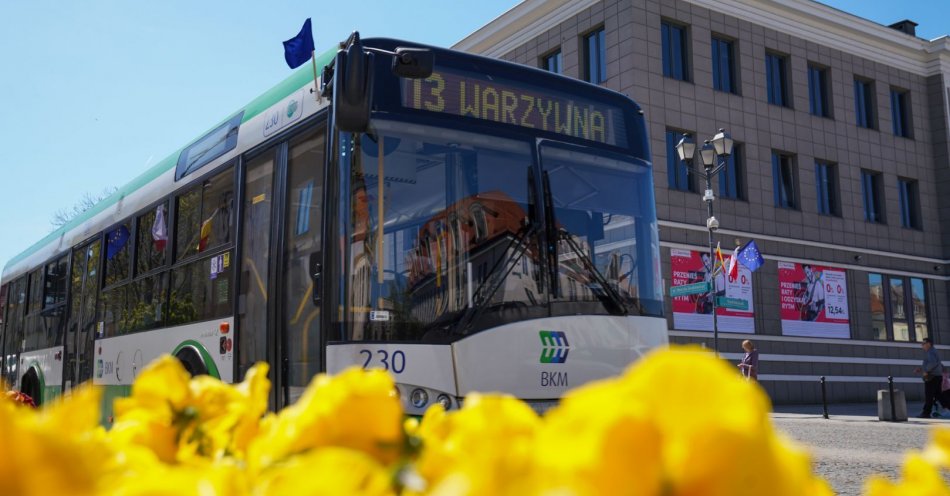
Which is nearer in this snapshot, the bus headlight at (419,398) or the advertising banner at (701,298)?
the bus headlight at (419,398)

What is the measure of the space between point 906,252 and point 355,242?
30.8 meters

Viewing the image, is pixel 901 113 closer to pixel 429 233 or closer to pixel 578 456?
pixel 429 233

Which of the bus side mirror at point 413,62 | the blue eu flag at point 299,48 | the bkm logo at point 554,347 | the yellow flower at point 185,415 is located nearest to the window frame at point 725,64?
the blue eu flag at point 299,48

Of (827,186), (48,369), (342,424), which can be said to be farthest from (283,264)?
(827,186)

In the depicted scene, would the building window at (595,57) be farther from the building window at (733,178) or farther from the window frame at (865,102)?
the window frame at (865,102)

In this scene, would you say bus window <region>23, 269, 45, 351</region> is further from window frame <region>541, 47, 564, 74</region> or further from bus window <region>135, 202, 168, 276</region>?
window frame <region>541, 47, 564, 74</region>

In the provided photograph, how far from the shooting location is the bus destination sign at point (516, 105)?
604 cm

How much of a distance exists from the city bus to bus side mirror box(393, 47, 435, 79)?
1 cm

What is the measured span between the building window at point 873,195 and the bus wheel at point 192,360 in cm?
2889

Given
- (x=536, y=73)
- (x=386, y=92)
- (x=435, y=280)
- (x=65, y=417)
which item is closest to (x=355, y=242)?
(x=435, y=280)

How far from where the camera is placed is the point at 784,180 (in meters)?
29.2

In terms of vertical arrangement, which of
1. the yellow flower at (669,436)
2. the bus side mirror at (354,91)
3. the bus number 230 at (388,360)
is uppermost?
the bus side mirror at (354,91)

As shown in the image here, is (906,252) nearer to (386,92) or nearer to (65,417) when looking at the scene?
(386,92)

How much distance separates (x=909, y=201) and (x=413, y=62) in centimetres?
3209
